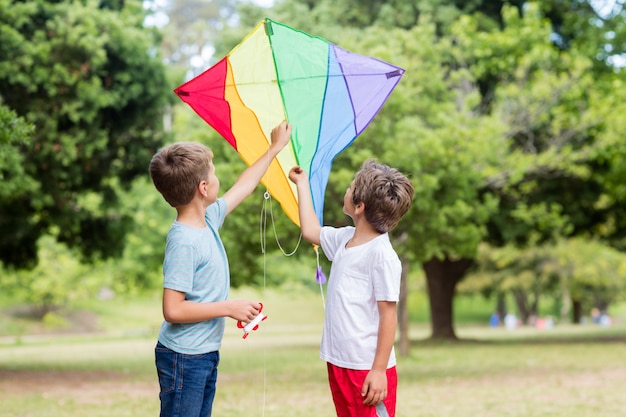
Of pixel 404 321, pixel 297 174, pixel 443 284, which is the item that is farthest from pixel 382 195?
pixel 443 284

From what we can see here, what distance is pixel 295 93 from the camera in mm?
5117

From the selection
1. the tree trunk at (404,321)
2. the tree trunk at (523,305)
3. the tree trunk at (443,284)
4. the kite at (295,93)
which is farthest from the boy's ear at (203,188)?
the tree trunk at (523,305)

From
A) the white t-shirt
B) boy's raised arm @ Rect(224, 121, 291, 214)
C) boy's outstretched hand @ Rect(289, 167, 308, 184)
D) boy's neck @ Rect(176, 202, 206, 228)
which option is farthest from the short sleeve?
boy's outstretched hand @ Rect(289, 167, 308, 184)

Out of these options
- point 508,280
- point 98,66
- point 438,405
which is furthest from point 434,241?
point 508,280

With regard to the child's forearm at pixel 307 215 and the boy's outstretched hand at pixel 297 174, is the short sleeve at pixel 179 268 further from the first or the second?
the boy's outstretched hand at pixel 297 174

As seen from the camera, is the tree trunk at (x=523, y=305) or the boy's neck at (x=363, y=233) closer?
the boy's neck at (x=363, y=233)

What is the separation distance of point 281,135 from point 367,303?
1.21 metres

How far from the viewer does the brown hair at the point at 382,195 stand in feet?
12.8

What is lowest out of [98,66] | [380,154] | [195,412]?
[195,412]

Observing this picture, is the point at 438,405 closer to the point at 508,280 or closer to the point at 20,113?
the point at 20,113

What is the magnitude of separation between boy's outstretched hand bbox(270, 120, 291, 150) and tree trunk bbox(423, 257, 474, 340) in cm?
2247

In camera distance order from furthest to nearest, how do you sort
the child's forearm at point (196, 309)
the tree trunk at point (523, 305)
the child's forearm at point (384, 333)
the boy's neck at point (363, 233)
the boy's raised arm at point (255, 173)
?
the tree trunk at point (523, 305), the boy's raised arm at point (255, 173), the boy's neck at point (363, 233), the child's forearm at point (384, 333), the child's forearm at point (196, 309)

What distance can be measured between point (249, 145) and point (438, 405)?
5.86 meters

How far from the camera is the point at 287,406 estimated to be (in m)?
10.2
